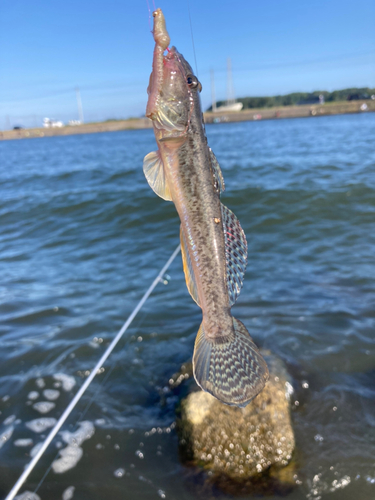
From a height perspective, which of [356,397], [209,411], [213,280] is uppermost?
[213,280]

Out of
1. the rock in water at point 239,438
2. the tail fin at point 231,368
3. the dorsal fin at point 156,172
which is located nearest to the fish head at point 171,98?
the dorsal fin at point 156,172

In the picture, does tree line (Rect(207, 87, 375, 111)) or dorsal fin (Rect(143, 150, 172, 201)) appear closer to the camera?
dorsal fin (Rect(143, 150, 172, 201))

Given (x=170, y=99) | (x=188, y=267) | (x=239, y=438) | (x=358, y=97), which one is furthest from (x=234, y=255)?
(x=358, y=97)

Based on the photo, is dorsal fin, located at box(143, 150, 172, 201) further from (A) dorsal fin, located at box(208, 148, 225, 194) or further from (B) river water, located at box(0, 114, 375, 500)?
(B) river water, located at box(0, 114, 375, 500)

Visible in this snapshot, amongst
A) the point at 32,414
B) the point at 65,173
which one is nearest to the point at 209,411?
the point at 32,414

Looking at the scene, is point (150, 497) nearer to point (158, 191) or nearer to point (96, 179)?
point (158, 191)

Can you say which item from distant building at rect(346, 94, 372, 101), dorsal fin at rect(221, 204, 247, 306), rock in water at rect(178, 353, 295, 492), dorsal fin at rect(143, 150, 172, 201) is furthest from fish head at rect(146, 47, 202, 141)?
distant building at rect(346, 94, 372, 101)
